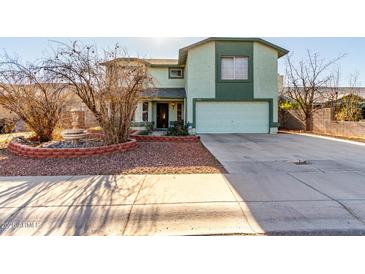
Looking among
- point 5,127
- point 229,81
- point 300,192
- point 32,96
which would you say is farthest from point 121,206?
point 5,127

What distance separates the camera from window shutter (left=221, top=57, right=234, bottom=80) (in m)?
17.1

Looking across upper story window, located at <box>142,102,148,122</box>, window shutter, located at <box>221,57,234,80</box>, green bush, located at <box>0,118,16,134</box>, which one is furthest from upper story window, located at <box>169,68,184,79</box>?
green bush, located at <box>0,118,16,134</box>

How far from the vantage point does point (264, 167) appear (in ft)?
22.9

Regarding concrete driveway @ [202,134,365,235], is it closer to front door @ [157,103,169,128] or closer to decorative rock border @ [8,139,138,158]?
decorative rock border @ [8,139,138,158]

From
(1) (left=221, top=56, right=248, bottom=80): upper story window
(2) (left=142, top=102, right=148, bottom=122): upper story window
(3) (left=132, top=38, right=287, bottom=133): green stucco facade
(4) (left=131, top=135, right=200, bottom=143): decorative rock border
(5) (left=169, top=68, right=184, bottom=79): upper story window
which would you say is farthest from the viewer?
(5) (left=169, top=68, right=184, bottom=79): upper story window

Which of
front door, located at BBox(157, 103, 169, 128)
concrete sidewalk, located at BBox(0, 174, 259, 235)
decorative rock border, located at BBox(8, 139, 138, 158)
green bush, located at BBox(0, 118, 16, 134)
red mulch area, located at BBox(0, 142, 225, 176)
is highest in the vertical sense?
front door, located at BBox(157, 103, 169, 128)

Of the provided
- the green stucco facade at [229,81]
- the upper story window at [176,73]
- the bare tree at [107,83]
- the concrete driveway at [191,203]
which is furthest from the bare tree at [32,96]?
the upper story window at [176,73]

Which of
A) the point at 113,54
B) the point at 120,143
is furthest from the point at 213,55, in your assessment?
the point at 120,143

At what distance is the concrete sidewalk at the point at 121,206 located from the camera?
11.7 feet

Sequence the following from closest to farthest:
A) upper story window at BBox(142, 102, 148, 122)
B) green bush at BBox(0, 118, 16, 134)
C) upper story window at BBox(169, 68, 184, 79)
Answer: green bush at BBox(0, 118, 16, 134) < upper story window at BBox(142, 102, 148, 122) < upper story window at BBox(169, 68, 184, 79)

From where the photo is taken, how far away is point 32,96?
995 cm

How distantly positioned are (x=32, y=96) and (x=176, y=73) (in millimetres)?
13059

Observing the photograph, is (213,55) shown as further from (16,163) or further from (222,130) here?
(16,163)

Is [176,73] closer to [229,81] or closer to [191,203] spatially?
[229,81]
